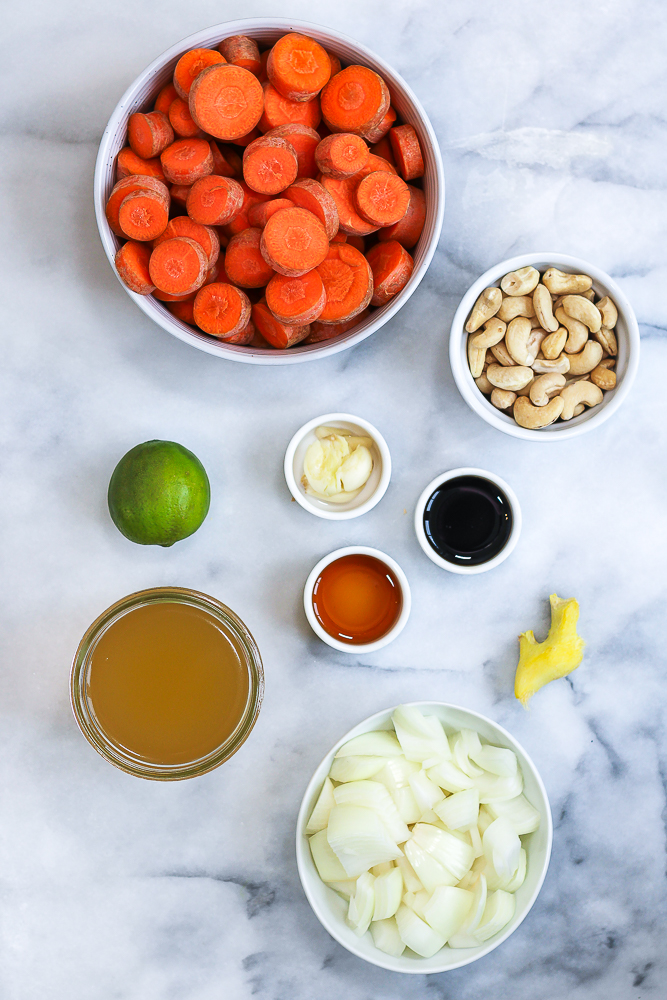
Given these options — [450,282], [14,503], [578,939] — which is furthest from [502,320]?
[578,939]

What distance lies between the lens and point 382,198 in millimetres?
1108

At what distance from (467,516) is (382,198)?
54cm

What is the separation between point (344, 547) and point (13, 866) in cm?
83

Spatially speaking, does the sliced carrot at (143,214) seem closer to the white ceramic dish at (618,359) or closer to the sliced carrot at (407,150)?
the sliced carrot at (407,150)

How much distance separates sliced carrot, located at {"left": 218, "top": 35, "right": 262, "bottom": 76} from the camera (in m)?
1.11

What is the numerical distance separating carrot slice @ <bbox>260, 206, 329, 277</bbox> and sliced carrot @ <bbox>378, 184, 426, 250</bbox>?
177mm

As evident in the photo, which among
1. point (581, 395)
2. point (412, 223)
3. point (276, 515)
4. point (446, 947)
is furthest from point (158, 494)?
point (446, 947)

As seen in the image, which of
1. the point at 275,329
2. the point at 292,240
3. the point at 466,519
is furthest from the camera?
the point at 466,519

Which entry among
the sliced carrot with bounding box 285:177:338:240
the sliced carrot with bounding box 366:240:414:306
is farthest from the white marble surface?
the sliced carrot with bounding box 285:177:338:240

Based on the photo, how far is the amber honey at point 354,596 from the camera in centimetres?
128

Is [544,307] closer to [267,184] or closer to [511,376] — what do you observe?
[511,376]

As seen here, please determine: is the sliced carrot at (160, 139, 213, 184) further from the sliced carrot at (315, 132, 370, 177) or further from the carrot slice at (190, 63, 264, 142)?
the sliced carrot at (315, 132, 370, 177)

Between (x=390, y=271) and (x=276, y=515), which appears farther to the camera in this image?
(x=276, y=515)

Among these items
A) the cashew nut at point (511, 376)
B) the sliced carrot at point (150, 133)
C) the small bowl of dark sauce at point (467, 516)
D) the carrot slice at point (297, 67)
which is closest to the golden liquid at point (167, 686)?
the small bowl of dark sauce at point (467, 516)
